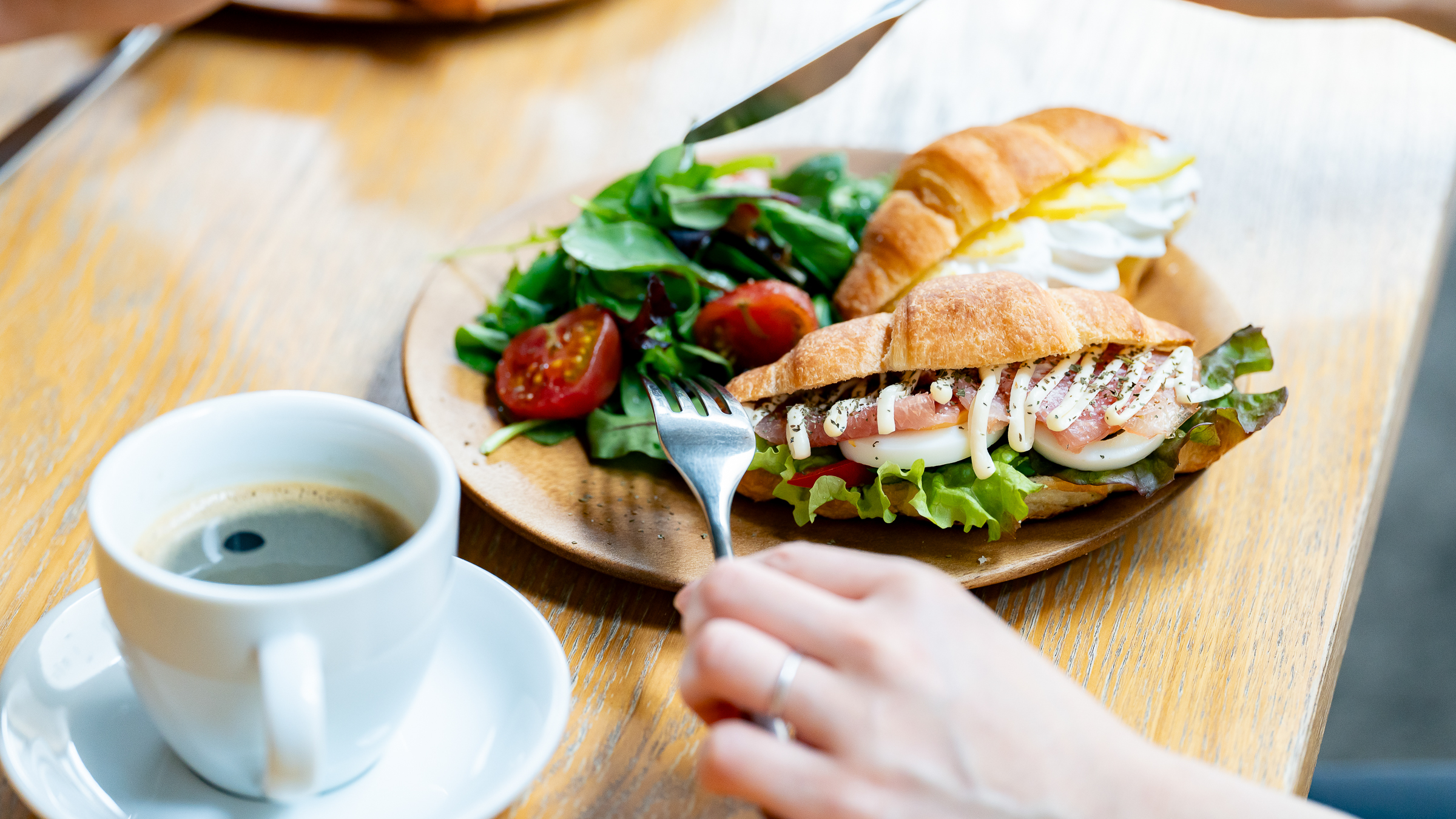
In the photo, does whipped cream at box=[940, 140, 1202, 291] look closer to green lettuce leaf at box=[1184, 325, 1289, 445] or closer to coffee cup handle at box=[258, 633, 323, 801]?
green lettuce leaf at box=[1184, 325, 1289, 445]

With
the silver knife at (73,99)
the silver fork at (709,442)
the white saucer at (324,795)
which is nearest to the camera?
the white saucer at (324,795)

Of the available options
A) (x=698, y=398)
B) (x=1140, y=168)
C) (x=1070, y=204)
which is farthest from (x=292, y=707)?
(x=1140, y=168)

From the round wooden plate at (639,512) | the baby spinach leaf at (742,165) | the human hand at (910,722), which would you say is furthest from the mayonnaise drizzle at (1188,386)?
the baby spinach leaf at (742,165)

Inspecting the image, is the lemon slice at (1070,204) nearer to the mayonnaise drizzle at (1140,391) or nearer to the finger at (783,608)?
the mayonnaise drizzle at (1140,391)

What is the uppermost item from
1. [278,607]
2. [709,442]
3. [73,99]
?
[278,607]

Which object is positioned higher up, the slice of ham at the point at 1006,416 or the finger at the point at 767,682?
the finger at the point at 767,682

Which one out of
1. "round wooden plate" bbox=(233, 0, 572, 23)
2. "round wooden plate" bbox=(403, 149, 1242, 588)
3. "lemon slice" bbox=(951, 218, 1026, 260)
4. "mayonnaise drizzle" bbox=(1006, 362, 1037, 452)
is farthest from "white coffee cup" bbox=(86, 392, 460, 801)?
"round wooden plate" bbox=(233, 0, 572, 23)

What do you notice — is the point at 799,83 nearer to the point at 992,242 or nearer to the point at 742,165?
the point at 742,165
